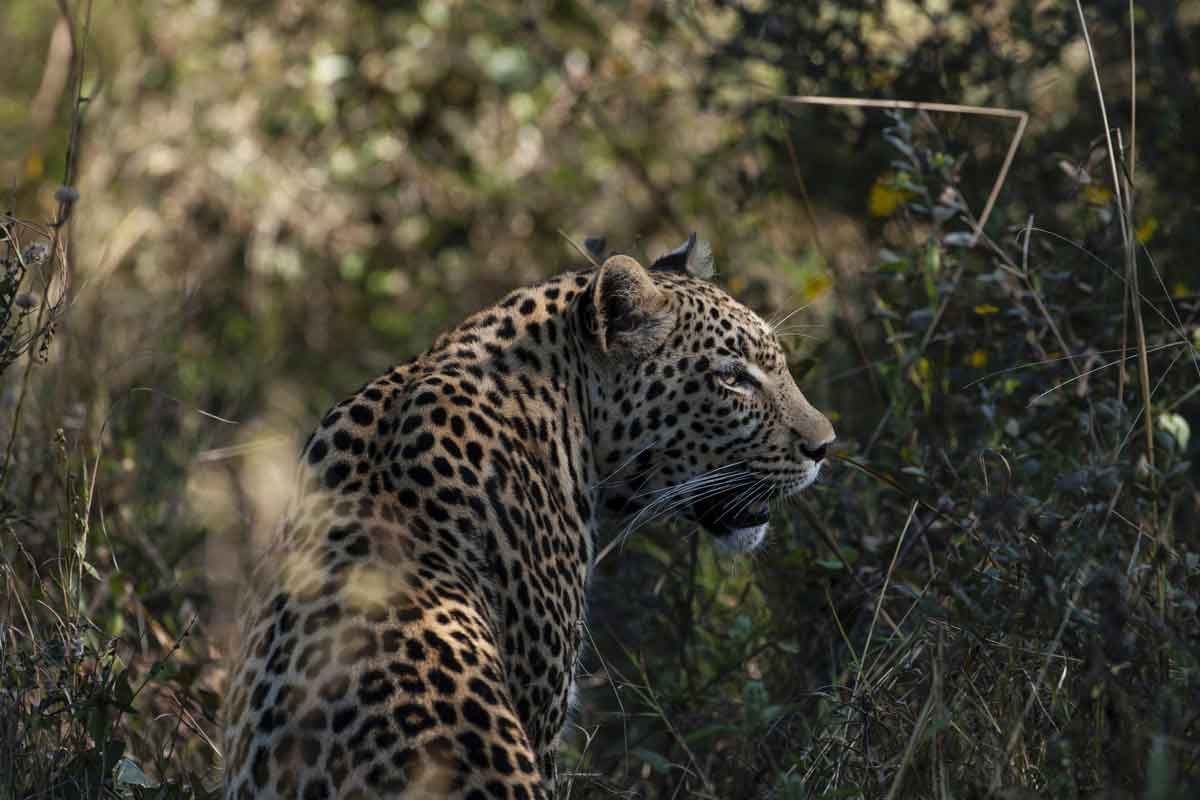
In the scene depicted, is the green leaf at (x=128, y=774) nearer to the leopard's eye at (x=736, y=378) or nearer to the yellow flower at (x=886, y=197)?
the leopard's eye at (x=736, y=378)

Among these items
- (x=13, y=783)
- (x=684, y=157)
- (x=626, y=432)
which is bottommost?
(x=684, y=157)

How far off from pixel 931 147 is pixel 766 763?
2664 mm

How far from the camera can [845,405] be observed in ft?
21.8

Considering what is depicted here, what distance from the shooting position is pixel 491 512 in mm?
3943

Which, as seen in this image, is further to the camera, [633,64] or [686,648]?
[633,64]

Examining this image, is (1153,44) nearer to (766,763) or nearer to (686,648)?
(686,648)

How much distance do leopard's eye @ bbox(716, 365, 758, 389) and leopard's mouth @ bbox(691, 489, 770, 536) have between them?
0.31 metres

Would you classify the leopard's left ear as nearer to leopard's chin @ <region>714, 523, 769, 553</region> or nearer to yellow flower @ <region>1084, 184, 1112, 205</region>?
leopard's chin @ <region>714, 523, 769, 553</region>

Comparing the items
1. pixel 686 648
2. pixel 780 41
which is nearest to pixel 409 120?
pixel 780 41

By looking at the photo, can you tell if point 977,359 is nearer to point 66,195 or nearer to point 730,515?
point 730,515

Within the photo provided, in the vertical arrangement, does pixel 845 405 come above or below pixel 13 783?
below

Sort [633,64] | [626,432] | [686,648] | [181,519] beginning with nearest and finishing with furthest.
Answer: [626,432], [686,648], [181,519], [633,64]

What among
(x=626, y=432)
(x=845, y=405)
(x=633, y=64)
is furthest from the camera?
(x=633, y=64)

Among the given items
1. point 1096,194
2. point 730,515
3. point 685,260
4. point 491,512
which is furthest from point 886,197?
point 491,512
